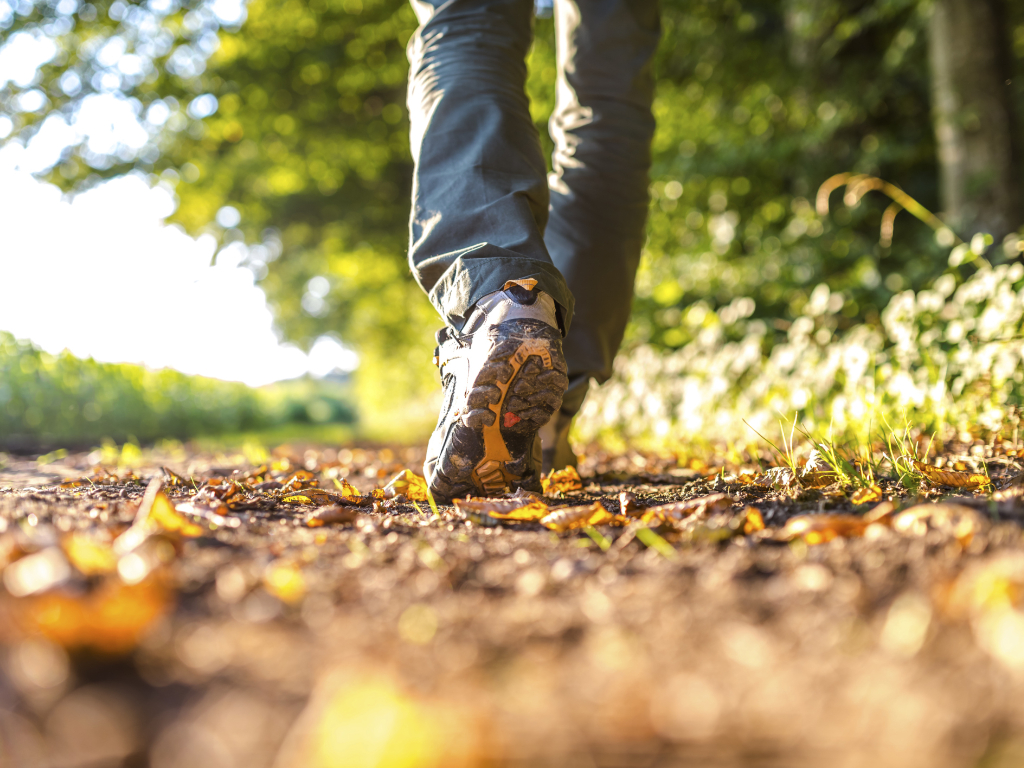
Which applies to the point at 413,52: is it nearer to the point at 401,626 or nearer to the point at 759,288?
the point at 401,626

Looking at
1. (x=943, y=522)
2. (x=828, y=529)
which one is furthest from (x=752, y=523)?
(x=943, y=522)

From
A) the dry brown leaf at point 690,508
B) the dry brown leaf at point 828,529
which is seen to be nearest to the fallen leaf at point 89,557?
the dry brown leaf at point 690,508

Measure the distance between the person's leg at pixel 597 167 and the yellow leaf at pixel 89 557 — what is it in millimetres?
1291

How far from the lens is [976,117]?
366 centimetres

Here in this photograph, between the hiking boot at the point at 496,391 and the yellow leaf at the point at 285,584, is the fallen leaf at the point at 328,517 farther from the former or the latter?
the yellow leaf at the point at 285,584

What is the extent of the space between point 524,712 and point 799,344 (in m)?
3.15

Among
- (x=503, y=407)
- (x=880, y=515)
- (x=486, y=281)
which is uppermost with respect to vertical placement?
(x=486, y=281)

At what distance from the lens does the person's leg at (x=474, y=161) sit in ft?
4.30

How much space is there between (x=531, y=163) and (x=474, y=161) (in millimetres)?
140

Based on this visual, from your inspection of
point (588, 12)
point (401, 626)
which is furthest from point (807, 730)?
point (588, 12)

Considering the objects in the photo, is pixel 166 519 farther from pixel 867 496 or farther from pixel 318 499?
pixel 867 496

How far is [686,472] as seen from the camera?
200 cm

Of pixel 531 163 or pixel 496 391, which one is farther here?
pixel 531 163

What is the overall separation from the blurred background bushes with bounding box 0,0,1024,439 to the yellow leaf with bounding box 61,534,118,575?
3303mm
